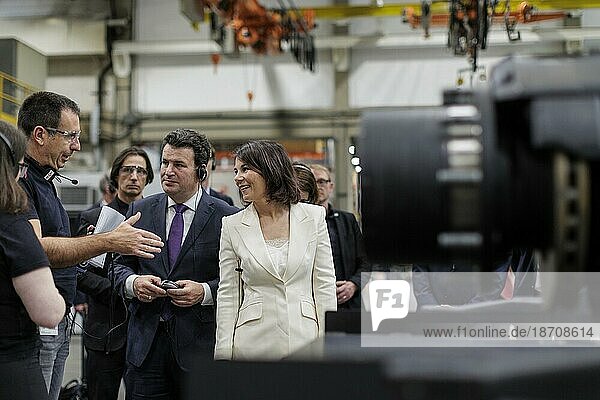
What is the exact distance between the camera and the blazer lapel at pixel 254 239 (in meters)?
2.44

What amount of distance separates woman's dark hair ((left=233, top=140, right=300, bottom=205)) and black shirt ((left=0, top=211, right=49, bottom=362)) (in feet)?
3.04

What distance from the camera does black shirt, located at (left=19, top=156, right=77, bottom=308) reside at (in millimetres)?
2246

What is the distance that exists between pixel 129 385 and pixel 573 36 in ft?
23.7

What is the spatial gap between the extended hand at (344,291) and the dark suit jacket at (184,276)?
2.45ft

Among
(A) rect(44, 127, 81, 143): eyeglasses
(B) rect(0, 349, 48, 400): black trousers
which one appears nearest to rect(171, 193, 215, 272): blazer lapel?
(A) rect(44, 127, 81, 143): eyeglasses

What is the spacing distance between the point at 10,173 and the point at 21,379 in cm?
44

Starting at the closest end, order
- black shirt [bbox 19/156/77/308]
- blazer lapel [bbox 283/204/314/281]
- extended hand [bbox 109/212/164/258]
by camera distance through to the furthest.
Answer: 1. extended hand [bbox 109/212/164/258]
2. black shirt [bbox 19/156/77/308]
3. blazer lapel [bbox 283/204/314/281]

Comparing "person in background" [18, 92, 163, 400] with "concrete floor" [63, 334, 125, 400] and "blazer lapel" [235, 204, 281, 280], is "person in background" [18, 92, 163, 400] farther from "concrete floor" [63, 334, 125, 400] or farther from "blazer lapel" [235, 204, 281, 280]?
"concrete floor" [63, 334, 125, 400]

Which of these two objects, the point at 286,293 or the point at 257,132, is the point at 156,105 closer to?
the point at 257,132

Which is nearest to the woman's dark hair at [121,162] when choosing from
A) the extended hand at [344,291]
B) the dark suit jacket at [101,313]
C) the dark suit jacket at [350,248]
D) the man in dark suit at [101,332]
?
the man in dark suit at [101,332]

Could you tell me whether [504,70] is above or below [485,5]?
below

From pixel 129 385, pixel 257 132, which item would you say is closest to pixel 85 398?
pixel 129 385

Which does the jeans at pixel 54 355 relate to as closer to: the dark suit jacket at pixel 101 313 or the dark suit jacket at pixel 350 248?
the dark suit jacket at pixel 101 313

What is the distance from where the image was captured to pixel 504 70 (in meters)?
0.78
